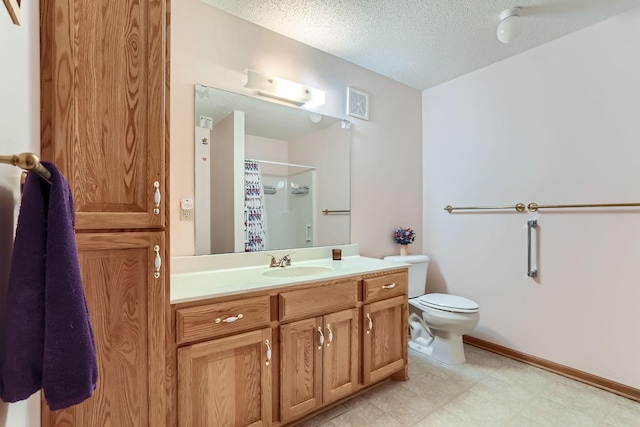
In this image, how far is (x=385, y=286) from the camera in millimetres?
1915

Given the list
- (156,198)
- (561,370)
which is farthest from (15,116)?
(561,370)

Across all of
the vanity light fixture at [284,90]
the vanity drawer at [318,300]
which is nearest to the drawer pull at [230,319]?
the vanity drawer at [318,300]

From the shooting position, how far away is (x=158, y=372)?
1.07 meters

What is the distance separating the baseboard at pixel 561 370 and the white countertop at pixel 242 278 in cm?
126

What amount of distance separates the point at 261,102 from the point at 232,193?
66 cm

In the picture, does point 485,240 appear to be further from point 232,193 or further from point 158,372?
point 158,372

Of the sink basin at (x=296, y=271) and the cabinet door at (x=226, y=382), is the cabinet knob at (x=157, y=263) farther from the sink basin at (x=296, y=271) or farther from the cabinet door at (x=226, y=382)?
the sink basin at (x=296, y=271)

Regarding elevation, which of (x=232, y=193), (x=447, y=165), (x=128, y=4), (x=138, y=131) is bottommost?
(x=232, y=193)

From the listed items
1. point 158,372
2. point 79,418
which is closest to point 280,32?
point 158,372

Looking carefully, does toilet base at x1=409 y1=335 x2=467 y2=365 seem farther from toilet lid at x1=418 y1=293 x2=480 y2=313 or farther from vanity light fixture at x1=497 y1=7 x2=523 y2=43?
vanity light fixture at x1=497 y1=7 x2=523 y2=43

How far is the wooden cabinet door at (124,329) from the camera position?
966 millimetres

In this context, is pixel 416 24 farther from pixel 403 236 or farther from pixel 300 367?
pixel 300 367

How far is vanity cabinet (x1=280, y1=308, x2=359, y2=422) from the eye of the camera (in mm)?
1483

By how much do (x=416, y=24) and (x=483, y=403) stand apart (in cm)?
248
